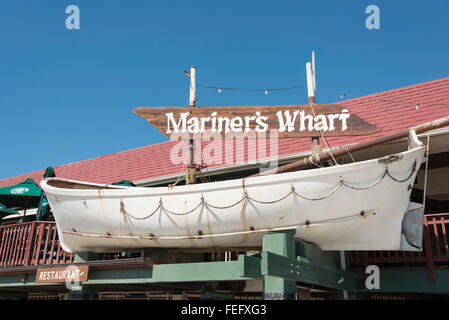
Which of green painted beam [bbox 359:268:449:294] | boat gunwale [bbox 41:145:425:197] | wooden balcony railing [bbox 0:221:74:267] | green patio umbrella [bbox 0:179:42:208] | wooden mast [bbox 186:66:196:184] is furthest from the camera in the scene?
green patio umbrella [bbox 0:179:42:208]

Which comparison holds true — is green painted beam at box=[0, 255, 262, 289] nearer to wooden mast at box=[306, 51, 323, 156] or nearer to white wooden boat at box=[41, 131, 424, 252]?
white wooden boat at box=[41, 131, 424, 252]

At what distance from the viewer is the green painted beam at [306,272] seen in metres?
5.00

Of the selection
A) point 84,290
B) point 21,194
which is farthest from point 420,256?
point 21,194

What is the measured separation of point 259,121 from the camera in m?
7.43

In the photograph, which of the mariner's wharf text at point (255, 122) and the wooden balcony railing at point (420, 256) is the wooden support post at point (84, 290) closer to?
the mariner's wharf text at point (255, 122)

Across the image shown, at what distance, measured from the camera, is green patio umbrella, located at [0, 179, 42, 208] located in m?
10.5

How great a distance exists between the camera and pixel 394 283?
7.54 m

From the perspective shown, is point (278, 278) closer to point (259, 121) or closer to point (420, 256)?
point (259, 121)

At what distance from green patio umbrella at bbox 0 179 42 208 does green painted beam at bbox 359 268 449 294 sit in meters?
8.18

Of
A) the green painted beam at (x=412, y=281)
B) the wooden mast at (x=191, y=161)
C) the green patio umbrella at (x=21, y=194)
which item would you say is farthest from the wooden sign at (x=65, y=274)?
the green painted beam at (x=412, y=281)

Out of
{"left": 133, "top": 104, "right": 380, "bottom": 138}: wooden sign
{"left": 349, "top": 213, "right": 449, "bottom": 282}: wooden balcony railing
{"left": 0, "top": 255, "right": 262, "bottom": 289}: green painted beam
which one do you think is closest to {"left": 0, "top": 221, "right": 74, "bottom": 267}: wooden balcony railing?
{"left": 0, "top": 255, "right": 262, "bottom": 289}: green painted beam

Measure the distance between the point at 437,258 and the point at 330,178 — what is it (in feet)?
9.42

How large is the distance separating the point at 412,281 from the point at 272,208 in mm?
3241
